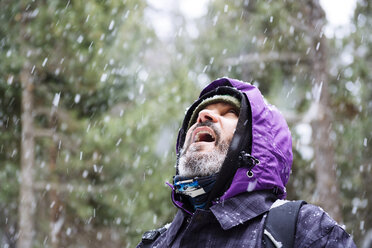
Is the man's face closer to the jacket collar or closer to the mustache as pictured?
the mustache

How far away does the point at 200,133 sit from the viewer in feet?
8.38

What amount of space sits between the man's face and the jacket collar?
26 centimetres

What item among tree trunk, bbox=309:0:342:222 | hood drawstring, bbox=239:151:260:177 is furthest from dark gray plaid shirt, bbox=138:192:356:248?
tree trunk, bbox=309:0:342:222

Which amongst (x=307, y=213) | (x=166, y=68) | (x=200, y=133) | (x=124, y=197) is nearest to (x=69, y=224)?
(x=124, y=197)

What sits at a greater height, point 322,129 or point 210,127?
point 210,127

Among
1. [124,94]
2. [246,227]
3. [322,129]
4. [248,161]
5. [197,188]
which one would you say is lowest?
[124,94]

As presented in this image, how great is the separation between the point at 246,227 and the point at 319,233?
1.24 ft

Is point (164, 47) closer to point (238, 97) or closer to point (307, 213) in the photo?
point (238, 97)

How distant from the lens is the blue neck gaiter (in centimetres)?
223

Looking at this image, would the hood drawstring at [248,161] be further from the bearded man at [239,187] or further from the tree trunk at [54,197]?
the tree trunk at [54,197]

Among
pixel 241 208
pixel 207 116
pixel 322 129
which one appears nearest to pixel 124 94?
pixel 322 129

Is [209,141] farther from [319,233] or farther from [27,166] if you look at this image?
[27,166]

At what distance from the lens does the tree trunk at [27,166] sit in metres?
9.84

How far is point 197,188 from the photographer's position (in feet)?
7.38
